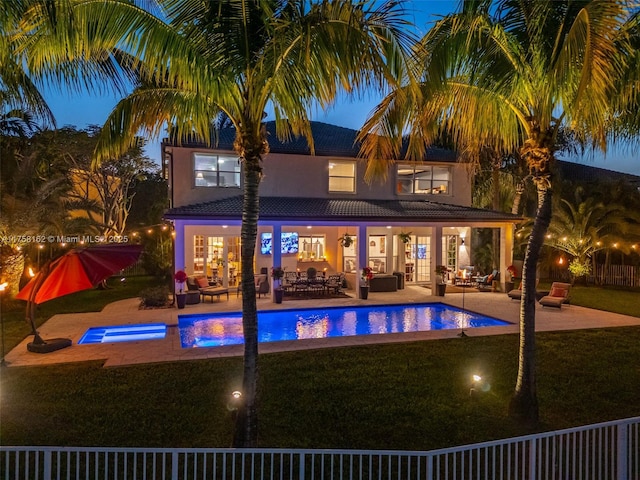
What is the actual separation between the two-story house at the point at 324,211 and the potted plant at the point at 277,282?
47 centimetres

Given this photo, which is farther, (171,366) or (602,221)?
(602,221)

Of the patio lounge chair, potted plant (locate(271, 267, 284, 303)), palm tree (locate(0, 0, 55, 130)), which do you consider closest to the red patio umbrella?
palm tree (locate(0, 0, 55, 130))

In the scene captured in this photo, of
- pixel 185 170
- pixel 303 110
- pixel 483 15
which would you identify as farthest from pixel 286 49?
pixel 185 170

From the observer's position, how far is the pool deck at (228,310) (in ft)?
32.9

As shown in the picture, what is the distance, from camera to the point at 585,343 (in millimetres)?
11273

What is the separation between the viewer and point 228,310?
15578mm

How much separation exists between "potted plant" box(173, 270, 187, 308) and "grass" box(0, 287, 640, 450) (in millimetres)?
6469

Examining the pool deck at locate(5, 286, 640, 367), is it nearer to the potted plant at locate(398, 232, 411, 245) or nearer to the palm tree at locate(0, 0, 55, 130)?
the potted plant at locate(398, 232, 411, 245)

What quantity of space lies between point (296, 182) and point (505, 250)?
35.3 ft

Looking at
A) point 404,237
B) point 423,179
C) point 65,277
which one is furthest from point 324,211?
point 65,277

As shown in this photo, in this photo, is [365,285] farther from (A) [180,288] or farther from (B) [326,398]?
(B) [326,398]

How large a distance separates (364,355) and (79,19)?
840cm

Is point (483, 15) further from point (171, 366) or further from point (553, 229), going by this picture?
point (553, 229)

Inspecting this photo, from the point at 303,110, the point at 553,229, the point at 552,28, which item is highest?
the point at 552,28
